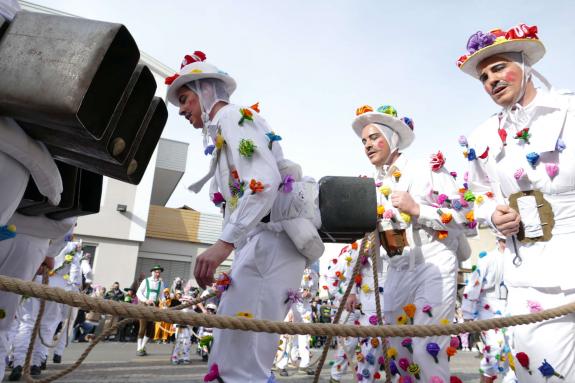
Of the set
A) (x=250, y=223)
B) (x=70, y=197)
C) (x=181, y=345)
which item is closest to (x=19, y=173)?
(x=70, y=197)

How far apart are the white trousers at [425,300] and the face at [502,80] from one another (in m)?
1.65

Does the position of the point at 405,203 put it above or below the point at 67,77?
above

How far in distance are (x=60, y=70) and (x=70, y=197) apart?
48.0 inches

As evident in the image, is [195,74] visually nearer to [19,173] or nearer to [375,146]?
[19,173]

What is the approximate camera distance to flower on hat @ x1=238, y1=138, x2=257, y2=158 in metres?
2.80

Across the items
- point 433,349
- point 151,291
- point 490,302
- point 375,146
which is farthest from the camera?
point 151,291

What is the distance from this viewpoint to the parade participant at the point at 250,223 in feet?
8.69

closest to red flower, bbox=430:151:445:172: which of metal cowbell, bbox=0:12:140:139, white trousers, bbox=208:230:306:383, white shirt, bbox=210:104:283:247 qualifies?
white shirt, bbox=210:104:283:247

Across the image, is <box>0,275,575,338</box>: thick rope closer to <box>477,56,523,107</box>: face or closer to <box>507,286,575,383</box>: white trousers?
<box>507,286,575,383</box>: white trousers

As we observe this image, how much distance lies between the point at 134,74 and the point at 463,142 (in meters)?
2.04

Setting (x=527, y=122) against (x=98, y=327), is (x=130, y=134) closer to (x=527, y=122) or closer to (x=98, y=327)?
(x=527, y=122)

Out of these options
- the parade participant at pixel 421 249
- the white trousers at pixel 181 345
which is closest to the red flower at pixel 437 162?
the parade participant at pixel 421 249

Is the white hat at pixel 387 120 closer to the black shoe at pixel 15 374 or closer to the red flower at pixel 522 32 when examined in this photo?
the red flower at pixel 522 32

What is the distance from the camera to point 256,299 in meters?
2.78
